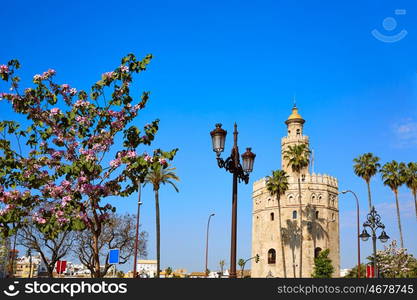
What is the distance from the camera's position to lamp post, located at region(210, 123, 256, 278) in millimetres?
13758

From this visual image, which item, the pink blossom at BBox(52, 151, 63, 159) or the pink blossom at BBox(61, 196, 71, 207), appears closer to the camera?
the pink blossom at BBox(61, 196, 71, 207)

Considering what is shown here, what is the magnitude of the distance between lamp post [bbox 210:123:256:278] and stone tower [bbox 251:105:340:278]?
194ft

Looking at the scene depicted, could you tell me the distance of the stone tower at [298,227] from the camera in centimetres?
7319

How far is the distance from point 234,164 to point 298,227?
201 ft

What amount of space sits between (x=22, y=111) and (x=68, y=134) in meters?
1.40

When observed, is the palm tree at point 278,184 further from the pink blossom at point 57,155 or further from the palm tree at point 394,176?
the pink blossom at point 57,155

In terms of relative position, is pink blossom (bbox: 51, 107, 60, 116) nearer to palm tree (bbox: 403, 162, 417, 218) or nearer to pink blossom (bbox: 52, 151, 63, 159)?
pink blossom (bbox: 52, 151, 63, 159)

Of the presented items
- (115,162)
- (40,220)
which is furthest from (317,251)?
(40,220)

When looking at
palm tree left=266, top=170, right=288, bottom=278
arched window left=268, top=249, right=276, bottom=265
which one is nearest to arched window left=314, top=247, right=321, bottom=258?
palm tree left=266, top=170, right=288, bottom=278

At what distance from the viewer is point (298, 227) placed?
74.0 metres

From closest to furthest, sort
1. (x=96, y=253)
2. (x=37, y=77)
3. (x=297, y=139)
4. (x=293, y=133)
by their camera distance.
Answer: (x=96, y=253)
(x=37, y=77)
(x=297, y=139)
(x=293, y=133)

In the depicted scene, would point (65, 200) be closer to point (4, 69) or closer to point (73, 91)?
point (73, 91)

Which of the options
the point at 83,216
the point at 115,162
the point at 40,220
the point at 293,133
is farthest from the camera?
the point at 293,133

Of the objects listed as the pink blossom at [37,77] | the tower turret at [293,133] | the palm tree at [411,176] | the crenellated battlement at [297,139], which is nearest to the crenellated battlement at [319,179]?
the tower turret at [293,133]
